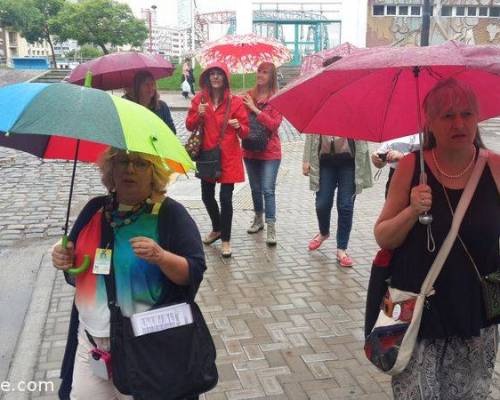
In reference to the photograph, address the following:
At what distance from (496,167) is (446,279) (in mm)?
485

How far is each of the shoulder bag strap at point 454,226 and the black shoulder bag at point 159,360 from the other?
0.92 m

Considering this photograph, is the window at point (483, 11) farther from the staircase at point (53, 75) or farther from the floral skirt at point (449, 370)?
the floral skirt at point (449, 370)

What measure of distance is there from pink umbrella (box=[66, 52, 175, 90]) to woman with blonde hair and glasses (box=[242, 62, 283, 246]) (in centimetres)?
93

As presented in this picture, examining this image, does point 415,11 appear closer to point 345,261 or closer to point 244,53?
point 244,53

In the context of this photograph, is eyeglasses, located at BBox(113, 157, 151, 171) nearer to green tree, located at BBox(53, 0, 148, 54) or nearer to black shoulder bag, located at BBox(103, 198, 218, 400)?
black shoulder bag, located at BBox(103, 198, 218, 400)

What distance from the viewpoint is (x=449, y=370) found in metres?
2.45

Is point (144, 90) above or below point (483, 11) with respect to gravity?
below

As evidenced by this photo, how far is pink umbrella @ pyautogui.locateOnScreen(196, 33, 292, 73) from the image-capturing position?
6789 millimetres

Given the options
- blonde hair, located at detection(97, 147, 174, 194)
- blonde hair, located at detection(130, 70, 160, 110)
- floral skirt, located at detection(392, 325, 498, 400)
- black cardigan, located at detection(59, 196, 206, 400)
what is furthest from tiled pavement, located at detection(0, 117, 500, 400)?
blonde hair, located at detection(130, 70, 160, 110)

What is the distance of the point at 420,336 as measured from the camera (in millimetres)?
2393

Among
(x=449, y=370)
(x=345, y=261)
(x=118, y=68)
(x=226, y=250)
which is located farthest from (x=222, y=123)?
(x=449, y=370)

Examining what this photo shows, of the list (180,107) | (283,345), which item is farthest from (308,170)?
(180,107)

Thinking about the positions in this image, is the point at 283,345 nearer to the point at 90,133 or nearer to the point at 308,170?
the point at 308,170

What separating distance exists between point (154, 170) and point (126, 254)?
362 millimetres
